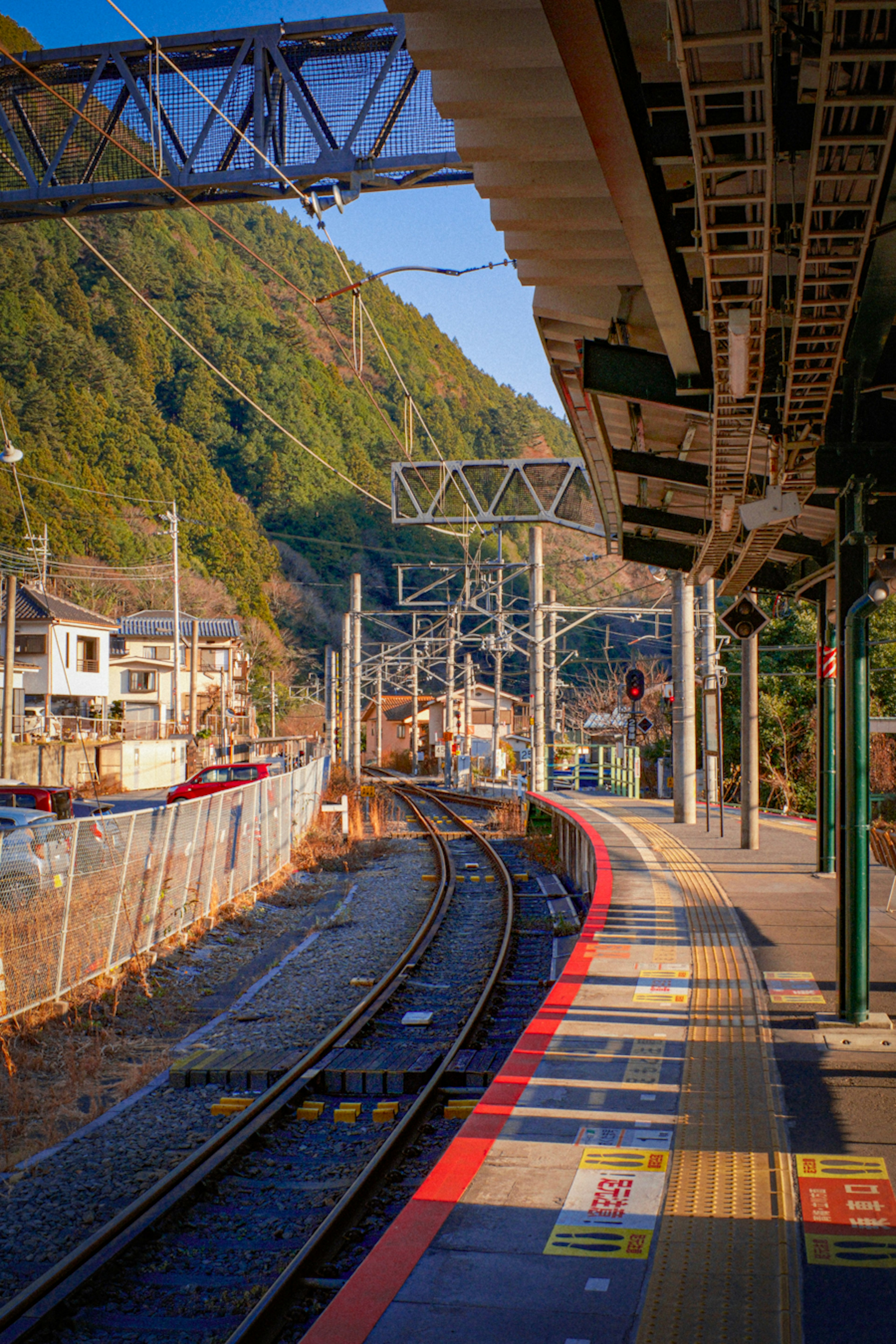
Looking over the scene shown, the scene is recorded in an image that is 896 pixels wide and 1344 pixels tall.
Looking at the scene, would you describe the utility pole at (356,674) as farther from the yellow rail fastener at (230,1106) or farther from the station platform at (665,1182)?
the station platform at (665,1182)

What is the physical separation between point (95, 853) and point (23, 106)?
7.24 meters

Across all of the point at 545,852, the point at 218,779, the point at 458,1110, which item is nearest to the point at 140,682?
the point at 218,779

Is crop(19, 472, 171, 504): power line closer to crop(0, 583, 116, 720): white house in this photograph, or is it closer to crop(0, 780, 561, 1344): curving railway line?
crop(0, 583, 116, 720): white house

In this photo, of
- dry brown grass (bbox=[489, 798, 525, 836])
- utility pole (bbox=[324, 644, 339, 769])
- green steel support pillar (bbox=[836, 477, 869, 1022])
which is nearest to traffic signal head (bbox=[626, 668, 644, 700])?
dry brown grass (bbox=[489, 798, 525, 836])

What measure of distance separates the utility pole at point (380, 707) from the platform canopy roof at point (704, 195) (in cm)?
3519

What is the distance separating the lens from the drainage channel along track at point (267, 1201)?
4871 millimetres

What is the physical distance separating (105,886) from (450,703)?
36.9 metres

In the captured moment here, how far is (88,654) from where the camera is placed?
2094 inches

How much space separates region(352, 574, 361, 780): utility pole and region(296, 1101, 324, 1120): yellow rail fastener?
30.3 metres

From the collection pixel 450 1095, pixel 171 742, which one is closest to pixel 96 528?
pixel 171 742

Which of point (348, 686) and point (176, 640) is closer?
point (348, 686)

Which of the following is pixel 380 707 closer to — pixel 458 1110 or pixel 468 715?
pixel 468 715

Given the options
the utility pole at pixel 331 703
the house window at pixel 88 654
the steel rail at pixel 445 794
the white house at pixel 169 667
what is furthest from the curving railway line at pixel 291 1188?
the white house at pixel 169 667

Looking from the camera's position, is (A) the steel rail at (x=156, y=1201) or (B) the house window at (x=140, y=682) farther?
(B) the house window at (x=140, y=682)
